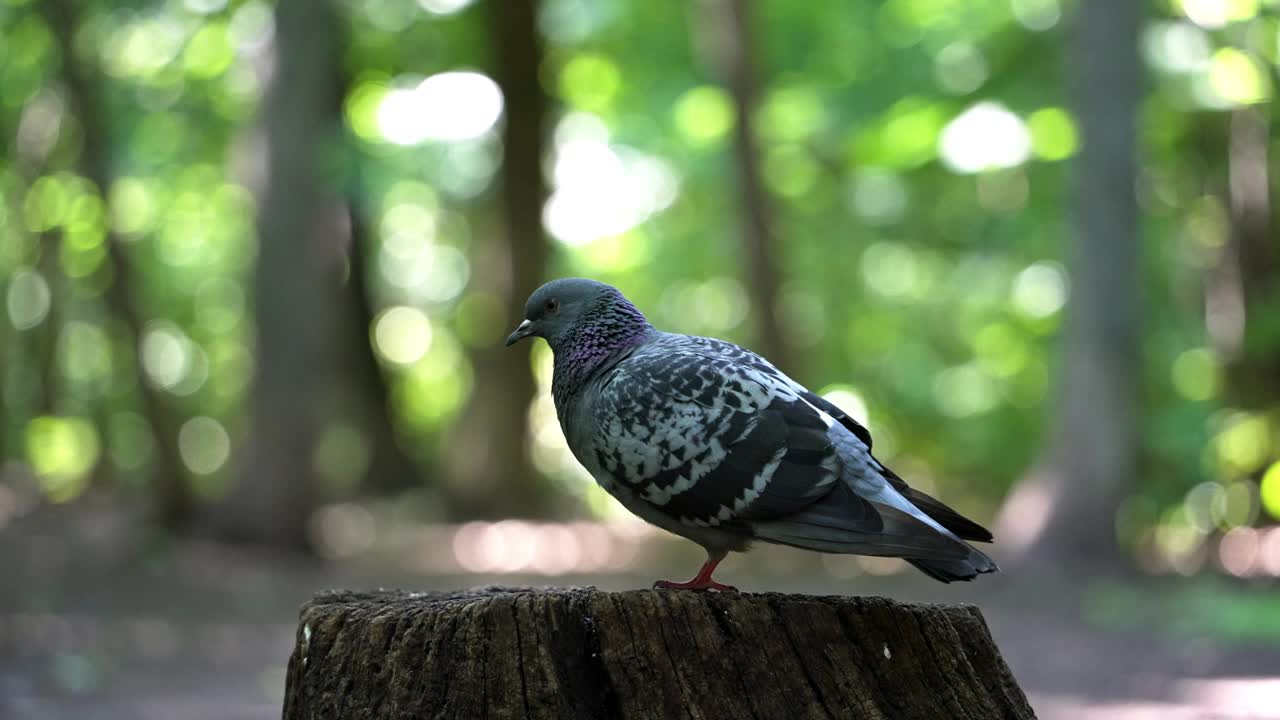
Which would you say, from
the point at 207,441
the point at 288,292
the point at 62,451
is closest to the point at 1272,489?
the point at 288,292

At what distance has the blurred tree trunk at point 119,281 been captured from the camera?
13.8 m

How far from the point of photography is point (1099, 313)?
12.5m

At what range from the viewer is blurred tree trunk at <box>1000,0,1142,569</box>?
1225 centimetres

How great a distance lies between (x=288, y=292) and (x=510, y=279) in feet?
13.2

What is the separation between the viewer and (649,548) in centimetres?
1606

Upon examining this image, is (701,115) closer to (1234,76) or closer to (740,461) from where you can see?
(1234,76)

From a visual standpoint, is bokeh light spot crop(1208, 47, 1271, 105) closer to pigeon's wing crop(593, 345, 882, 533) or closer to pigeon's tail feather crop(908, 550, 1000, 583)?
pigeon's wing crop(593, 345, 882, 533)

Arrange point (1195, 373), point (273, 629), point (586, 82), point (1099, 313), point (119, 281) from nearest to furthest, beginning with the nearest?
point (273, 629), point (1099, 313), point (119, 281), point (1195, 373), point (586, 82)

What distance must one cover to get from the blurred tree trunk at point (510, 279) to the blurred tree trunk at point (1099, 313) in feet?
24.0

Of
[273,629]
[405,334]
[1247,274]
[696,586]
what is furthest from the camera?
[405,334]

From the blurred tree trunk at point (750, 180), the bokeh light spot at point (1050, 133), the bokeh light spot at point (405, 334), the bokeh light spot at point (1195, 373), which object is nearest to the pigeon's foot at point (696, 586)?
the bokeh light spot at point (1050, 133)

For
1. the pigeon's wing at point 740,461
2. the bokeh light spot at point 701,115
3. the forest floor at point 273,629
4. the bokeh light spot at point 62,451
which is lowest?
the bokeh light spot at point 62,451

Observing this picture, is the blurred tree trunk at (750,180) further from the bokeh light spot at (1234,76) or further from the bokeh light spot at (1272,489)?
the bokeh light spot at (1272,489)

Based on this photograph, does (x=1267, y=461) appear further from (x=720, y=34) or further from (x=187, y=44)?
(x=187, y=44)
